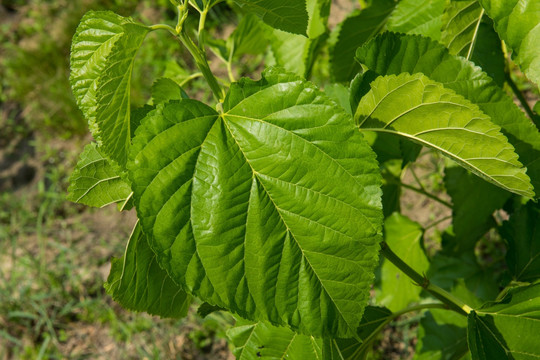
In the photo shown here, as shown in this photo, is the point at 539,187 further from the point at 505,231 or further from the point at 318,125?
the point at 318,125

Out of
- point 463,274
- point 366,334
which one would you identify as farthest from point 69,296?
point 366,334

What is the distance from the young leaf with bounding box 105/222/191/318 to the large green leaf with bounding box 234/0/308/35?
0.47 metres

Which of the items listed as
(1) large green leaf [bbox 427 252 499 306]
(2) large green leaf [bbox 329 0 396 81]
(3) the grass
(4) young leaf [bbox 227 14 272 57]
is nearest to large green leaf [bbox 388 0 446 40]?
(2) large green leaf [bbox 329 0 396 81]

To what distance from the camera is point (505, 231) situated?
4.72 feet

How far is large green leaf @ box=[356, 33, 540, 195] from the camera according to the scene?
1037 millimetres

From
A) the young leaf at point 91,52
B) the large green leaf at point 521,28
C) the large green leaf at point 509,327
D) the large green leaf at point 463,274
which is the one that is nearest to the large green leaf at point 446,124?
the large green leaf at point 521,28

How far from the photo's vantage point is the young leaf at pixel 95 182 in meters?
1.19

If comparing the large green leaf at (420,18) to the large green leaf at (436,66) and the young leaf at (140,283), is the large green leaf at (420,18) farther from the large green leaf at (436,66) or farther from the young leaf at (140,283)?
the young leaf at (140,283)

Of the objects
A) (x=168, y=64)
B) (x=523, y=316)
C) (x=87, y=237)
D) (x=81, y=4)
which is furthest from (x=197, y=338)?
(x=81, y=4)

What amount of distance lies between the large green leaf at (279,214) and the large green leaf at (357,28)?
65 centimetres

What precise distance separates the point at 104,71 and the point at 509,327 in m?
0.90

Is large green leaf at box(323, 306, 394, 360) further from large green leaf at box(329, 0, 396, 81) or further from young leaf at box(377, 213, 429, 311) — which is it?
large green leaf at box(329, 0, 396, 81)

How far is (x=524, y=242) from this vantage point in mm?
1401

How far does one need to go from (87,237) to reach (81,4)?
7.40 feet
